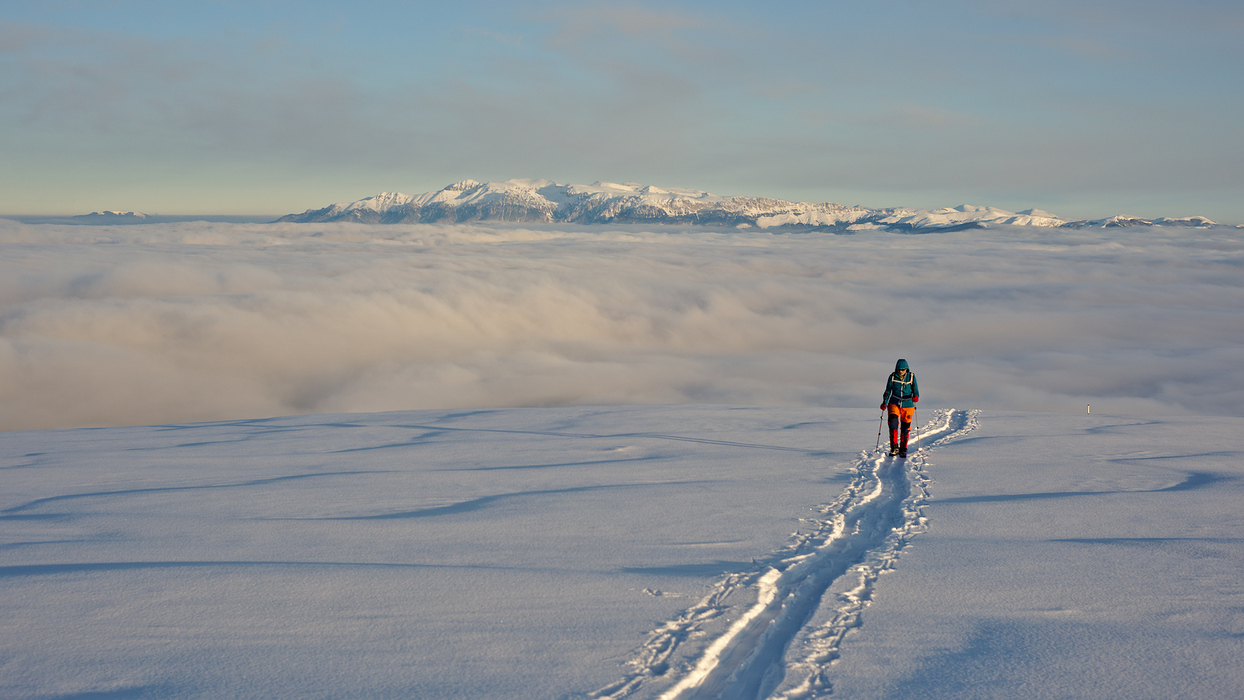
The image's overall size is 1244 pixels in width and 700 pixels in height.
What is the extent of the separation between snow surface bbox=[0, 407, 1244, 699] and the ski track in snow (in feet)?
0.08

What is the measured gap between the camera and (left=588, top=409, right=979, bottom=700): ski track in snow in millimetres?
4297

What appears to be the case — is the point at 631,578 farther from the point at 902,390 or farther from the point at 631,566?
the point at 902,390

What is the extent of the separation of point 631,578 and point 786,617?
4.66ft

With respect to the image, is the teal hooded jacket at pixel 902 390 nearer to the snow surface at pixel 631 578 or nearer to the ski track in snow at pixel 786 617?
the snow surface at pixel 631 578

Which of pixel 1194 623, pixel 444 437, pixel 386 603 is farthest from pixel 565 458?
pixel 1194 623

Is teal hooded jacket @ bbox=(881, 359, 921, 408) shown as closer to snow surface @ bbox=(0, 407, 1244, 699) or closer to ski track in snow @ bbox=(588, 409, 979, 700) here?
snow surface @ bbox=(0, 407, 1244, 699)

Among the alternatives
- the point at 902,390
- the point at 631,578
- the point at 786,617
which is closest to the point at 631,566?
the point at 631,578

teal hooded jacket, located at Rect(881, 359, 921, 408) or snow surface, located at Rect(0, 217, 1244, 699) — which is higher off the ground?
teal hooded jacket, located at Rect(881, 359, 921, 408)

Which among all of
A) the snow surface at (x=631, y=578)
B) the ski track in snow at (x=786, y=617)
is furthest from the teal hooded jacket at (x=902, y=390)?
the ski track in snow at (x=786, y=617)

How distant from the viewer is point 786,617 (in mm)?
5293

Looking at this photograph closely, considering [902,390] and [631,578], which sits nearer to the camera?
[631,578]

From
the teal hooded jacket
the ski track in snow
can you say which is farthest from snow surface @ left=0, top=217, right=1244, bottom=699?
the teal hooded jacket

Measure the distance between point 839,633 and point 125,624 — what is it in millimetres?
5132

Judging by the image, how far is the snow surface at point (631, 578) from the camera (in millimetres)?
4344
